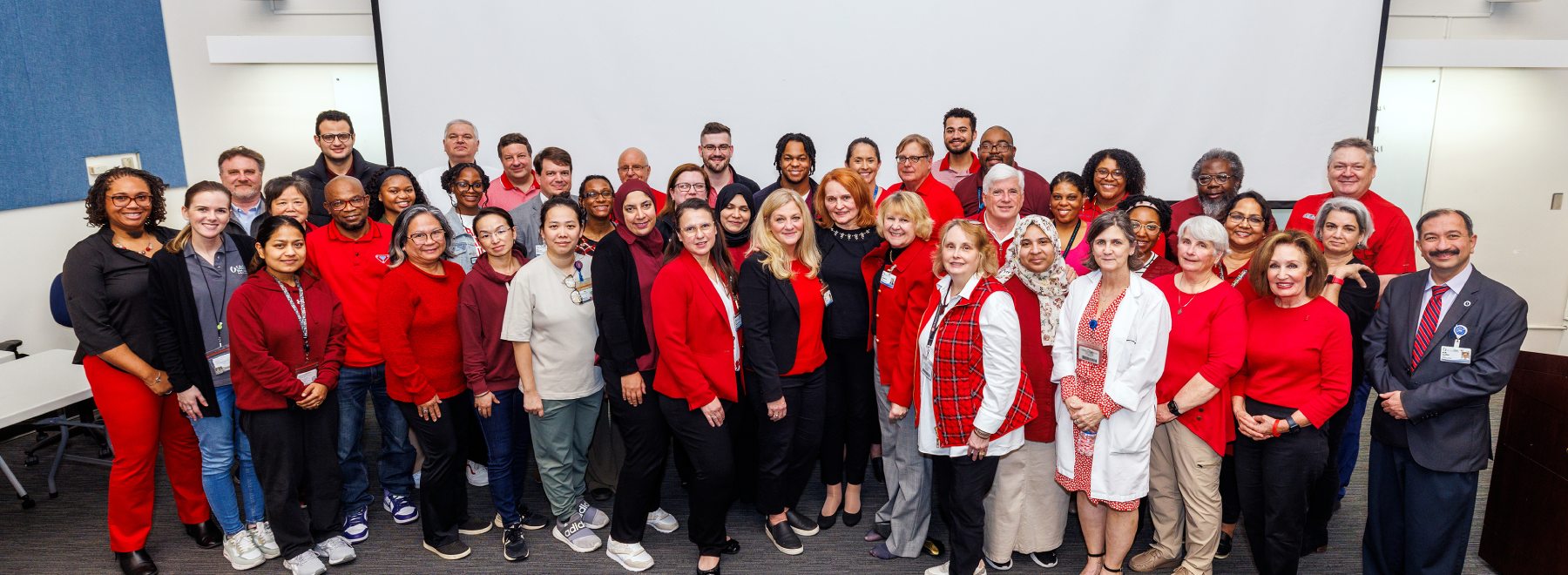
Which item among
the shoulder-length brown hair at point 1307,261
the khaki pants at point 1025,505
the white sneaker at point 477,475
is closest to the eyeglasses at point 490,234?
the white sneaker at point 477,475

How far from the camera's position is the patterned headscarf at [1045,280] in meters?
2.80

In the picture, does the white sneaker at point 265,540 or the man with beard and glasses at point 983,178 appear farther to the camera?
the man with beard and glasses at point 983,178

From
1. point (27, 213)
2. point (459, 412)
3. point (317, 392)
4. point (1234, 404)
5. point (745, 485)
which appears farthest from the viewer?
point (27, 213)

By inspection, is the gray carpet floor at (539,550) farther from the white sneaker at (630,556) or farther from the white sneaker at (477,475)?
the white sneaker at (477,475)

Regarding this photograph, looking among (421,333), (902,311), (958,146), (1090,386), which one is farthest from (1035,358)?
(421,333)

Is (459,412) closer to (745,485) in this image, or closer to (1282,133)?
(745,485)

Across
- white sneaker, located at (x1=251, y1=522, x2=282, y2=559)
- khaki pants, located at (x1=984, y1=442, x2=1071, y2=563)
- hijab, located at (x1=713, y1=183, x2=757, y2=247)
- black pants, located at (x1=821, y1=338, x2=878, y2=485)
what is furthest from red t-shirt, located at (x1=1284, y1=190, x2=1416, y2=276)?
white sneaker, located at (x1=251, y1=522, x2=282, y2=559)

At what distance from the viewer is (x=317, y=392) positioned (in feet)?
9.95

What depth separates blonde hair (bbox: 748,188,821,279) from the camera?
9.64ft

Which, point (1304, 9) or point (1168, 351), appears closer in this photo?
point (1168, 351)

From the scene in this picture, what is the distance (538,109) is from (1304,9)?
17.8ft

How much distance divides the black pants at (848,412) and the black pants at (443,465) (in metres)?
1.57

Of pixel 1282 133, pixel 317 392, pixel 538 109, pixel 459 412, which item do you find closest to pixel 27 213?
pixel 538 109

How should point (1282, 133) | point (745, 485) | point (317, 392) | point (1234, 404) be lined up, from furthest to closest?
point (1282, 133) → point (745, 485) → point (317, 392) → point (1234, 404)
